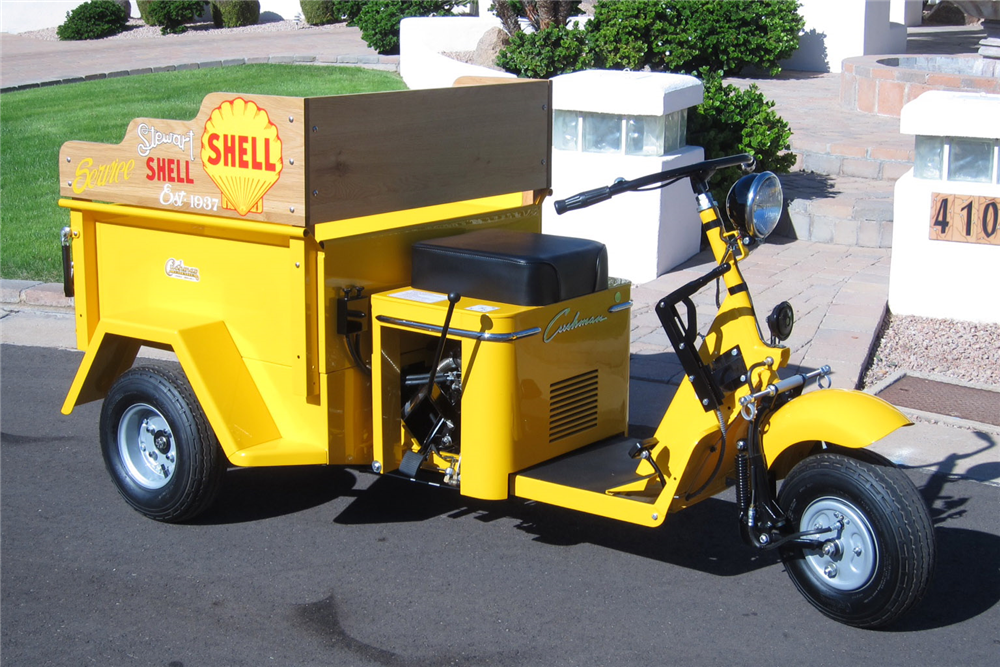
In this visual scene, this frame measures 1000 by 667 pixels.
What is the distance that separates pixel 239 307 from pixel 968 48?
1797cm

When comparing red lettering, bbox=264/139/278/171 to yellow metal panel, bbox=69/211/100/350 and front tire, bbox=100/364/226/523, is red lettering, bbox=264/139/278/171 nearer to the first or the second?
front tire, bbox=100/364/226/523

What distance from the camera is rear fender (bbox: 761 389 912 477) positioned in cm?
362

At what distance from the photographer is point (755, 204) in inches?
151

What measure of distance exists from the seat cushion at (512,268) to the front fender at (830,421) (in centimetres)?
98

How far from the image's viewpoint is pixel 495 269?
4.27 meters

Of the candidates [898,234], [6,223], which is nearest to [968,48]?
[898,234]

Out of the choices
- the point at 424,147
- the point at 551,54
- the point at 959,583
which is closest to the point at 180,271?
the point at 424,147

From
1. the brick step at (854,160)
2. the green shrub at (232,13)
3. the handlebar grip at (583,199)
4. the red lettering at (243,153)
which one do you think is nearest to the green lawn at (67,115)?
the red lettering at (243,153)

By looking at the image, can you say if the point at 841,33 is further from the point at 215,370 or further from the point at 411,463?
the point at 215,370

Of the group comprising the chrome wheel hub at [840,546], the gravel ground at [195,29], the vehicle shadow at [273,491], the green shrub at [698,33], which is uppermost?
the gravel ground at [195,29]

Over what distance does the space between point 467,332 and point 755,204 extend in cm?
117

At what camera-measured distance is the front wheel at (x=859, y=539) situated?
3.57 m

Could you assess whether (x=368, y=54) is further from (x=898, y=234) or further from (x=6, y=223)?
(x=898, y=234)

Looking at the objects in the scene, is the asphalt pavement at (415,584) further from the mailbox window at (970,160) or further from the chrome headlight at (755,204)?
the mailbox window at (970,160)
